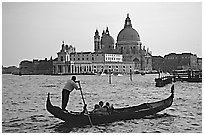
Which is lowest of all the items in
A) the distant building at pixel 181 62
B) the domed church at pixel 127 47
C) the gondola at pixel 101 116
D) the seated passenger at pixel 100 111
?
the gondola at pixel 101 116

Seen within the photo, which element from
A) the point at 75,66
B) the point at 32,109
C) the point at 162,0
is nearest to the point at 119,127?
the point at 162,0

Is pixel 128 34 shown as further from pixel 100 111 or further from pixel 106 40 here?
pixel 100 111

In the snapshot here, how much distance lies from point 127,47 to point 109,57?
8.97 ft

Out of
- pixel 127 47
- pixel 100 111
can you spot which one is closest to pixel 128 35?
pixel 127 47

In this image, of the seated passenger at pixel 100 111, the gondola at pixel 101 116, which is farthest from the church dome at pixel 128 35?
the seated passenger at pixel 100 111

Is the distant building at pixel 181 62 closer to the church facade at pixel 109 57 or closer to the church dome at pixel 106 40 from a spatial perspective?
the church facade at pixel 109 57

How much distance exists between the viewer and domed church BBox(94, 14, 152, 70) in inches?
1234

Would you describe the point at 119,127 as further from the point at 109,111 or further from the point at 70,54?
the point at 70,54

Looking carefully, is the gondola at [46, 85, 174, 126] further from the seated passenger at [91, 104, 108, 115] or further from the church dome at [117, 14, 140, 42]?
the church dome at [117, 14, 140, 42]

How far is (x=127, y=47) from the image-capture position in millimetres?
32000

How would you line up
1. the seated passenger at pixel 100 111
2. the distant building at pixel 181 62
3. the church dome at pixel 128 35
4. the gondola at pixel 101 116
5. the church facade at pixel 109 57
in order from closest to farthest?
the gondola at pixel 101 116, the seated passenger at pixel 100 111, the distant building at pixel 181 62, the church facade at pixel 109 57, the church dome at pixel 128 35

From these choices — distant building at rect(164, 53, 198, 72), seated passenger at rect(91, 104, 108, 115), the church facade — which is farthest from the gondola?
the church facade

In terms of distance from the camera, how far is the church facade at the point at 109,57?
28.5 metres

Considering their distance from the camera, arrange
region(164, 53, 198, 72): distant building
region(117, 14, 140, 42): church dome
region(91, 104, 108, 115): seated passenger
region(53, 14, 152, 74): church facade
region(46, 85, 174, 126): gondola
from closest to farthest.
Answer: region(46, 85, 174, 126): gondola < region(91, 104, 108, 115): seated passenger < region(164, 53, 198, 72): distant building < region(53, 14, 152, 74): church facade < region(117, 14, 140, 42): church dome
